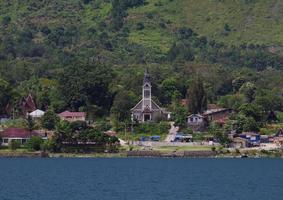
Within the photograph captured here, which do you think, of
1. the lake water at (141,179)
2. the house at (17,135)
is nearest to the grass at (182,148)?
the lake water at (141,179)

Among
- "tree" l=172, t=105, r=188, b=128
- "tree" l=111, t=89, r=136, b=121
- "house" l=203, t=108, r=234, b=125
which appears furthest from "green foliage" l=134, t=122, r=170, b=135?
"house" l=203, t=108, r=234, b=125

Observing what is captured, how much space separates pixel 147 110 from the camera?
141 m

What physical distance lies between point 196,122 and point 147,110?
7.86 metres

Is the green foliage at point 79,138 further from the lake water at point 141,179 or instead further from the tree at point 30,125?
the tree at point 30,125

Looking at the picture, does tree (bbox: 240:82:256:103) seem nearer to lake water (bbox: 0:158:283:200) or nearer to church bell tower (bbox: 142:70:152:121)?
church bell tower (bbox: 142:70:152:121)

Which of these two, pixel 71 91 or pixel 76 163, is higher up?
pixel 71 91

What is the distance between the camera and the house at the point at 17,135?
421ft

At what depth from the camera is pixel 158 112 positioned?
141 m

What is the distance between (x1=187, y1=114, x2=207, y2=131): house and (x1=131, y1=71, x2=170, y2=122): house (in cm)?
550

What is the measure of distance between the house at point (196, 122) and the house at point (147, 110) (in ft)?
18.1

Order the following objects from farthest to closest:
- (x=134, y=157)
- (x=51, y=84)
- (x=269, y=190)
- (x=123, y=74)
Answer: (x=123, y=74), (x=51, y=84), (x=134, y=157), (x=269, y=190)

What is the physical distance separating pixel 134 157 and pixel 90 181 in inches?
1391

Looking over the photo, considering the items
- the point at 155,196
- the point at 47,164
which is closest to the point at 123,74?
the point at 47,164

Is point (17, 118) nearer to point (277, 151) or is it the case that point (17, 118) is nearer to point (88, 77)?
A: point (88, 77)
